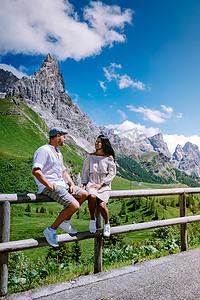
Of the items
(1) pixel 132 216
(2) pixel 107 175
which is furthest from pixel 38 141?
(2) pixel 107 175

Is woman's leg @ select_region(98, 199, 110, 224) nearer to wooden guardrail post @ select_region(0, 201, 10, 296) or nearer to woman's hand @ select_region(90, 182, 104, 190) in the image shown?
woman's hand @ select_region(90, 182, 104, 190)

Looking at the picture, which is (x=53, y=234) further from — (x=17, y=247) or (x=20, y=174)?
(x=20, y=174)

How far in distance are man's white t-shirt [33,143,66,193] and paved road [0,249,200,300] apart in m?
1.35

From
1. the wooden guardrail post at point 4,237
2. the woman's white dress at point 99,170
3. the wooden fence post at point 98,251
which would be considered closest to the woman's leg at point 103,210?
the wooden fence post at point 98,251

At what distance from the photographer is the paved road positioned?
119 inches

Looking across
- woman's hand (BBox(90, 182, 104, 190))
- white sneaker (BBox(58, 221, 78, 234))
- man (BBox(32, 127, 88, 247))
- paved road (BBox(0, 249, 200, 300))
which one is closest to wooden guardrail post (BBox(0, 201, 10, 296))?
paved road (BBox(0, 249, 200, 300))

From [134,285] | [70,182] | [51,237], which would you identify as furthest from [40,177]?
[134,285]

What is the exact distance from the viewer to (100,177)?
13.6 feet

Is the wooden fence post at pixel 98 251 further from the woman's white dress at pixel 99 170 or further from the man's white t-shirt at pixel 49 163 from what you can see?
the man's white t-shirt at pixel 49 163

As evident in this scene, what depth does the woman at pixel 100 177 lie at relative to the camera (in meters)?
3.84

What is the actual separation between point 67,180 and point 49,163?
45 centimetres

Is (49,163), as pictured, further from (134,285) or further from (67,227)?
(134,285)

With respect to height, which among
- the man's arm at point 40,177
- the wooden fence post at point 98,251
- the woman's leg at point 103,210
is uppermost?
the man's arm at point 40,177

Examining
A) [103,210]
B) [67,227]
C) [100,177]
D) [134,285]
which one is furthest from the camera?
[100,177]
